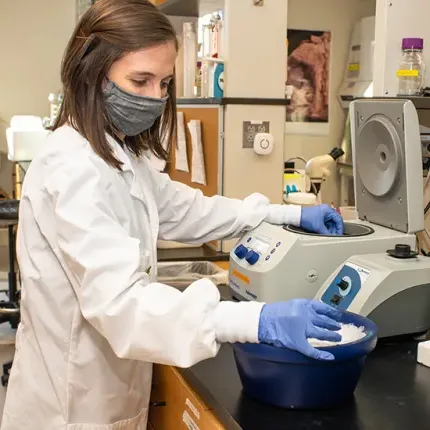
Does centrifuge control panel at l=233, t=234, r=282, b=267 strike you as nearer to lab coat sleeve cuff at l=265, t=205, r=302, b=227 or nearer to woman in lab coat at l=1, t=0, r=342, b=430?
lab coat sleeve cuff at l=265, t=205, r=302, b=227

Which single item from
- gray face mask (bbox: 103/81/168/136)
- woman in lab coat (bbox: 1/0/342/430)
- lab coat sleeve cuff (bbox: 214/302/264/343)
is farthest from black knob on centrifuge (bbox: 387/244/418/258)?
gray face mask (bbox: 103/81/168/136)

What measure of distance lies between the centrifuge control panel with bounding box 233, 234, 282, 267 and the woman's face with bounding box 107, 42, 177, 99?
0.41m

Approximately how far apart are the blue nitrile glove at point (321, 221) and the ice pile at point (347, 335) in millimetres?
424

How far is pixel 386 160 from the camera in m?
1.48

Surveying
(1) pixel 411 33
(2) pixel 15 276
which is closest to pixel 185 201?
(1) pixel 411 33

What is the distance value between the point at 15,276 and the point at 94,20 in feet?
8.50

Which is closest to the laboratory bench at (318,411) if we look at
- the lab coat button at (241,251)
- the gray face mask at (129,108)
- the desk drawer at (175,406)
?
the desk drawer at (175,406)

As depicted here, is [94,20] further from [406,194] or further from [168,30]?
[406,194]

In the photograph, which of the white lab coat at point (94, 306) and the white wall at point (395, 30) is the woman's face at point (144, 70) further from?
the white wall at point (395, 30)

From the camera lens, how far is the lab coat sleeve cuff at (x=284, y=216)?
5.13ft

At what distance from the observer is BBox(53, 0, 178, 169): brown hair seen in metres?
1.18

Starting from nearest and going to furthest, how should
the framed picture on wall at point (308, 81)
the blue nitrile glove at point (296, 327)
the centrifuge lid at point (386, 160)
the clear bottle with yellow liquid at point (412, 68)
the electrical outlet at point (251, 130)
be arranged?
the blue nitrile glove at point (296, 327) < the centrifuge lid at point (386, 160) < the clear bottle with yellow liquid at point (412, 68) < the electrical outlet at point (251, 130) < the framed picture on wall at point (308, 81)

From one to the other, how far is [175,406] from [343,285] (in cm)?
43

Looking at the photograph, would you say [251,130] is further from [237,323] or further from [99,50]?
[237,323]
